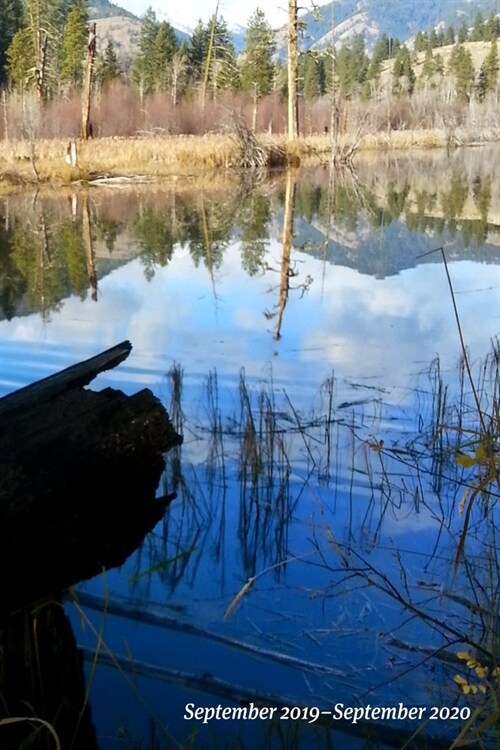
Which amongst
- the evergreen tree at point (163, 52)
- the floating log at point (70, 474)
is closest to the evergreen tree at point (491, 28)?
the evergreen tree at point (163, 52)

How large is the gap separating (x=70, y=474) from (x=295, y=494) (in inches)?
64.5

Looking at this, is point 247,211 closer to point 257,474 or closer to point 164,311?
point 164,311

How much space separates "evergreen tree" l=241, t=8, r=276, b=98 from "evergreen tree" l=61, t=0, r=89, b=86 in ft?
24.9

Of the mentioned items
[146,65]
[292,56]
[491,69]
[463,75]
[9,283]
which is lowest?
[9,283]

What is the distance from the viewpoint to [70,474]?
6.28 ft

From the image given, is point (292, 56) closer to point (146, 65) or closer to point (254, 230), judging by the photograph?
point (254, 230)

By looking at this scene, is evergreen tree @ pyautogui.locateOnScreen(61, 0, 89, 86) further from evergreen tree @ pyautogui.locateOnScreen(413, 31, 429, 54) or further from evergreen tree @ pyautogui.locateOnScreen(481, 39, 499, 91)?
evergreen tree @ pyautogui.locateOnScreen(413, 31, 429, 54)

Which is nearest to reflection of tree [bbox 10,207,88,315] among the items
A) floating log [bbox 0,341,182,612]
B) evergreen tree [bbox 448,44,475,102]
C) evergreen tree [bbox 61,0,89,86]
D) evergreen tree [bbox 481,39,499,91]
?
floating log [bbox 0,341,182,612]

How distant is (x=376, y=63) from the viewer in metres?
66.2

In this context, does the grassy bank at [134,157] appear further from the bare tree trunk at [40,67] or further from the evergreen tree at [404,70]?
the evergreen tree at [404,70]

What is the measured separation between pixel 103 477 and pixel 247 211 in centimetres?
1124

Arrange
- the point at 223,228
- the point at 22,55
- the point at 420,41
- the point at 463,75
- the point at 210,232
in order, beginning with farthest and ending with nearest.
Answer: the point at 420,41
the point at 463,75
the point at 22,55
the point at 223,228
the point at 210,232

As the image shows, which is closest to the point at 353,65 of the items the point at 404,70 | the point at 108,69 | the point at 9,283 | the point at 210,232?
the point at 404,70

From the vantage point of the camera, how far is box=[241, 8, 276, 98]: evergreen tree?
37594 mm
